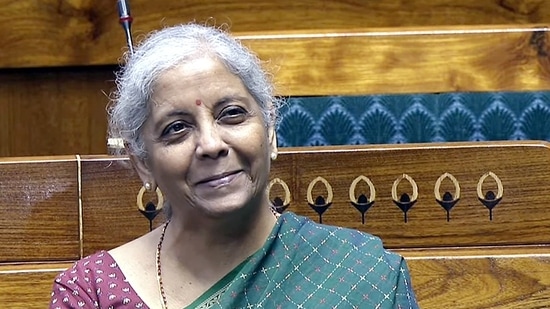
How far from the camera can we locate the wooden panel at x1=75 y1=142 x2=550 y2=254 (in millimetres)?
2305

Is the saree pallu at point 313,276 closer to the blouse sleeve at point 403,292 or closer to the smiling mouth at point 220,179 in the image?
the blouse sleeve at point 403,292

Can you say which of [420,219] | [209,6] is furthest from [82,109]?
[420,219]

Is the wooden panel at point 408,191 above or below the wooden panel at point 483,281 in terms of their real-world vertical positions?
above

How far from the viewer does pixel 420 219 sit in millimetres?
2316

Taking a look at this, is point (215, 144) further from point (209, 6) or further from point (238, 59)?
point (209, 6)

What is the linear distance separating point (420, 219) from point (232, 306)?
2.21ft

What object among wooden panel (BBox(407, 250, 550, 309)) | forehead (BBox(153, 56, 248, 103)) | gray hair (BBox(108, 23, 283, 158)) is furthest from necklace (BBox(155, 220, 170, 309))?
wooden panel (BBox(407, 250, 550, 309))

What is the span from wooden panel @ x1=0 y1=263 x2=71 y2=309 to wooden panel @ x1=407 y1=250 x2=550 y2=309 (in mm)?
666

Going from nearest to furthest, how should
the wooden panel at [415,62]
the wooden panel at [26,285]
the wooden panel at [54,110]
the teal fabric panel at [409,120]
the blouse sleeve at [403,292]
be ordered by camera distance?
the blouse sleeve at [403,292] → the wooden panel at [26,285] → the wooden panel at [415,62] → the teal fabric panel at [409,120] → the wooden panel at [54,110]

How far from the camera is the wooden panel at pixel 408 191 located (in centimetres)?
230

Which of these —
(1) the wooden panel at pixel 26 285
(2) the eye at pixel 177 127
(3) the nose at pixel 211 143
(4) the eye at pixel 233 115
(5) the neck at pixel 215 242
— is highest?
(4) the eye at pixel 233 115

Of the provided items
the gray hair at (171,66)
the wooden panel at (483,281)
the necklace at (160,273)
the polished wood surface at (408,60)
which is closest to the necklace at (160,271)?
the necklace at (160,273)

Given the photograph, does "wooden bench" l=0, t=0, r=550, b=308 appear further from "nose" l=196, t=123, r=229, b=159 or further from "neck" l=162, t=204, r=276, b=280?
"nose" l=196, t=123, r=229, b=159

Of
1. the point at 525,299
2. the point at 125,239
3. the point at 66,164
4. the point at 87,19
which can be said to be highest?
the point at 87,19
